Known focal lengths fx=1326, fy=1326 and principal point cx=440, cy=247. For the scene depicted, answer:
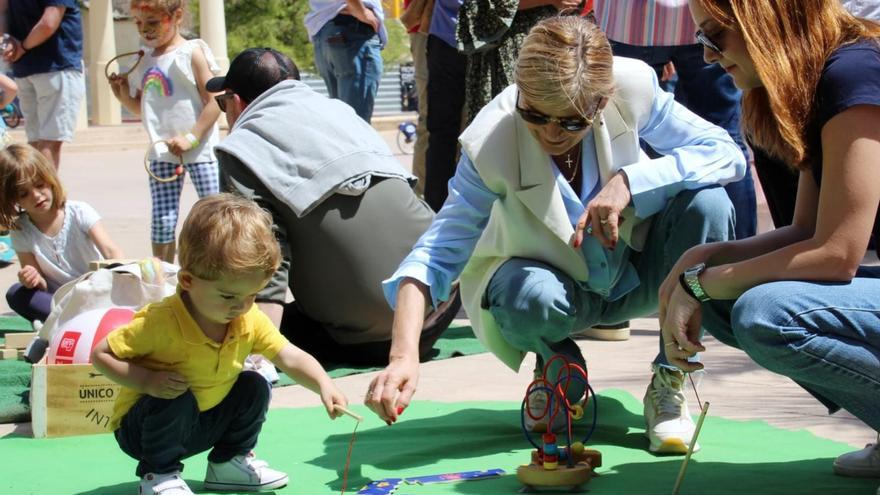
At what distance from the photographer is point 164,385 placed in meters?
3.16

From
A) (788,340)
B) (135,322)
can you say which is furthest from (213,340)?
(788,340)

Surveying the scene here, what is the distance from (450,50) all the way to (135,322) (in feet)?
10.4

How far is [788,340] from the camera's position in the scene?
279cm

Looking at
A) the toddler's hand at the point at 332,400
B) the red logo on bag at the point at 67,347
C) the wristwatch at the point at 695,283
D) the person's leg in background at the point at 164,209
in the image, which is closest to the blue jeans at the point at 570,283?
the wristwatch at the point at 695,283

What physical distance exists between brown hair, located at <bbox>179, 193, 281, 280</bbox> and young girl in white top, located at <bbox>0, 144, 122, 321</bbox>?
8.08 ft

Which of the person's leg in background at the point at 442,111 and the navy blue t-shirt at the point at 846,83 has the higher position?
the navy blue t-shirt at the point at 846,83

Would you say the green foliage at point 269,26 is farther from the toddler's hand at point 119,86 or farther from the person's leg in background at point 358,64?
the toddler's hand at point 119,86

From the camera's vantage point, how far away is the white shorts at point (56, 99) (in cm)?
790

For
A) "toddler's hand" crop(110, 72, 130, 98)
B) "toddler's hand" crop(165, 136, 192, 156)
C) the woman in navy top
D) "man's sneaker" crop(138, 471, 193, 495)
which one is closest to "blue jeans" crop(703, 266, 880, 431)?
the woman in navy top

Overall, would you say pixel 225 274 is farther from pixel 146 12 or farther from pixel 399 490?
pixel 146 12

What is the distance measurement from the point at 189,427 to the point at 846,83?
173 centimetres

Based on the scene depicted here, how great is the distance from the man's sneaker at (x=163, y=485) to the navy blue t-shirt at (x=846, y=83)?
168cm

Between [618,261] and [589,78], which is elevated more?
[589,78]

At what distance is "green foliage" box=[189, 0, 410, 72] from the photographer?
2880 centimetres
